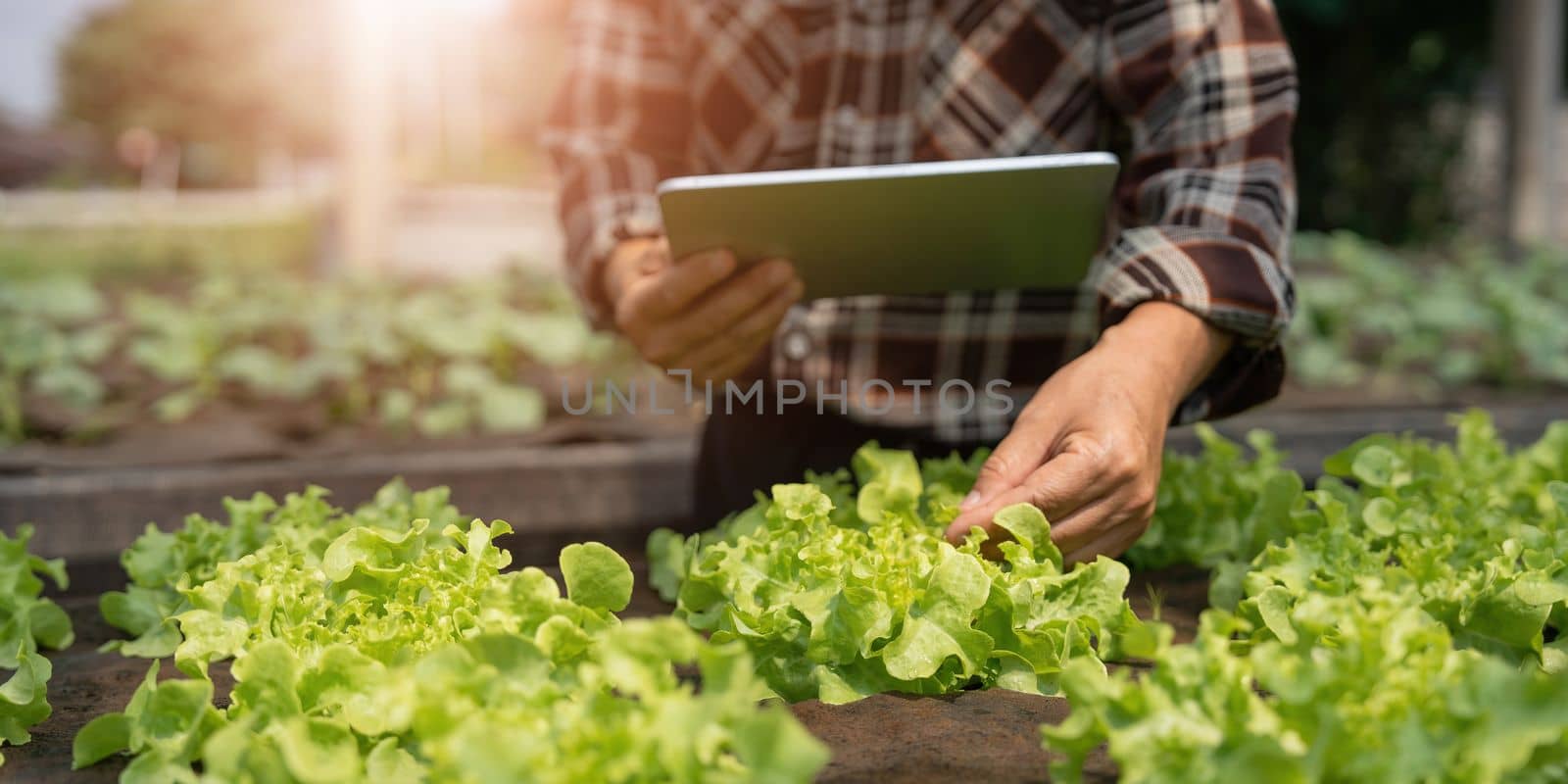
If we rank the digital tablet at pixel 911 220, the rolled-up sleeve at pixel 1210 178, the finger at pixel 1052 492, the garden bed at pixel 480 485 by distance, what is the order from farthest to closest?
1. the garden bed at pixel 480 485
2. the rolled-up sleeve at pixel 1210 178
3. the digital tablet at pixel 911 220
4. the finger at pixel 1052 492

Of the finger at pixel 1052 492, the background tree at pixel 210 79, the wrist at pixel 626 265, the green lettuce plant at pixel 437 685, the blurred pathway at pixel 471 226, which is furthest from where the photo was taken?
the background tree at pixel 210 79

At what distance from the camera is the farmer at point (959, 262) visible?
131 centimetres

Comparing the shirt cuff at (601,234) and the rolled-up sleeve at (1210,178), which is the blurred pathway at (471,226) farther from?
the rolled-up sleeve at (1210,178)

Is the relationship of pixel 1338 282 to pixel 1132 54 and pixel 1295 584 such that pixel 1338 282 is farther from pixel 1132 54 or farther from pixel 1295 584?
pixel 1295 584

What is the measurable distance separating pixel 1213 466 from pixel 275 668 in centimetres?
126

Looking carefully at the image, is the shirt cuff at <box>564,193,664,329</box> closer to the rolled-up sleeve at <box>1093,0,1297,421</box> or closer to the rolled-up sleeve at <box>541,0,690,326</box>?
the rolled-up sleeve at <box>541,0,690,326</box>

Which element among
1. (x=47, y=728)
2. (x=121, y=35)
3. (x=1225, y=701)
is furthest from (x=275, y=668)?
(x=121, y=35)

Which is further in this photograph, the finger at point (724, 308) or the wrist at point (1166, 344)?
the finger at point (724, 308)

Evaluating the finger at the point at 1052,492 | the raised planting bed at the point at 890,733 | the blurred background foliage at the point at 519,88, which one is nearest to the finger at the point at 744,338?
the finger at the point at 1052,492

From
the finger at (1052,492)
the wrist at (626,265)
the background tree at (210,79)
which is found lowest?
the background tree at (210,79)

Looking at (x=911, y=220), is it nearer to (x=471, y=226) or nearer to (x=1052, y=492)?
(x=1052, y=492)

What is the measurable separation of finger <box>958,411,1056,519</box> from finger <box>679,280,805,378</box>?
45cm

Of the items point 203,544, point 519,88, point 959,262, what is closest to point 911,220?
point 959,262

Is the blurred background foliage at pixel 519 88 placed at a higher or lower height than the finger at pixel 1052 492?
lower
